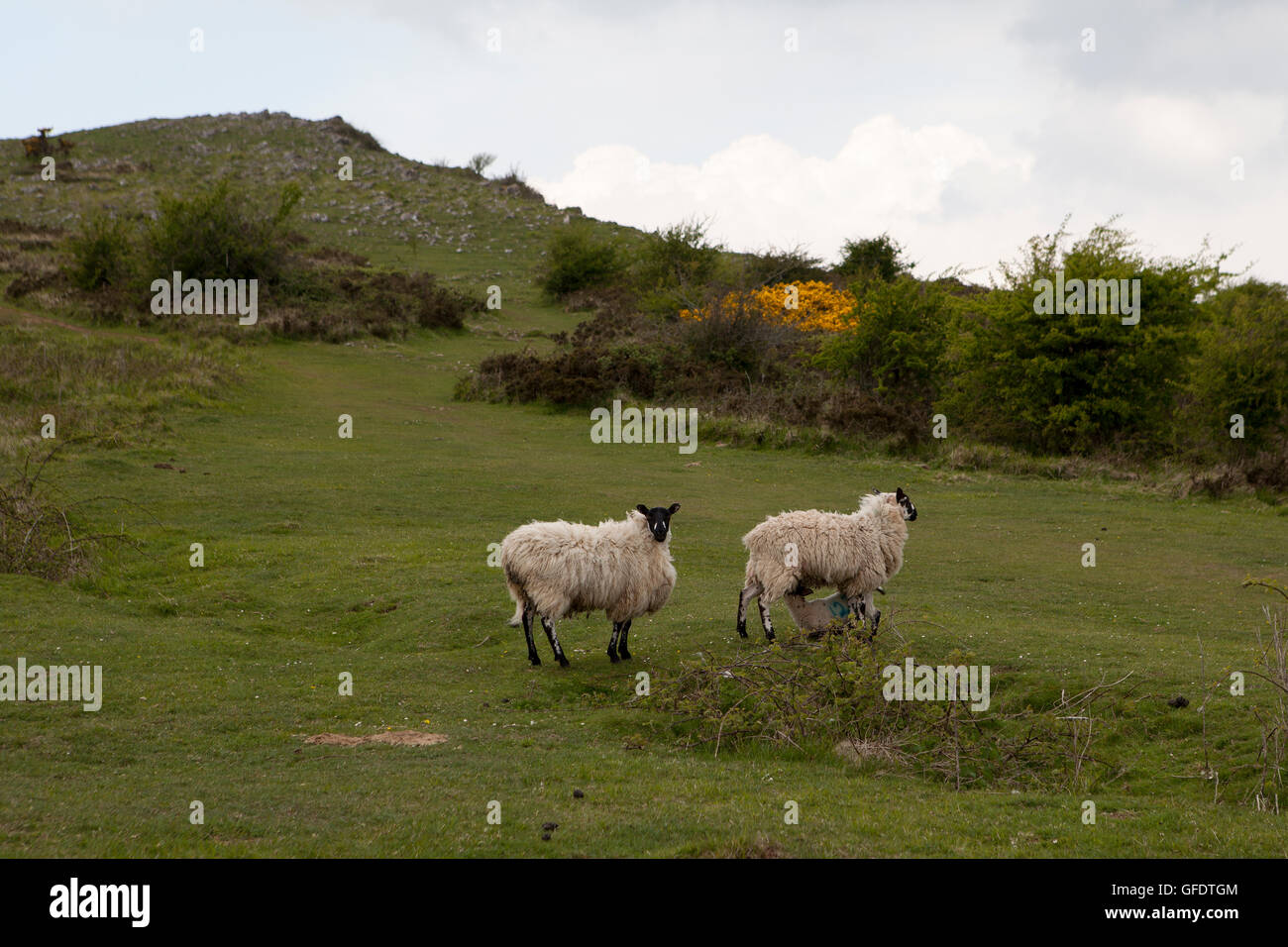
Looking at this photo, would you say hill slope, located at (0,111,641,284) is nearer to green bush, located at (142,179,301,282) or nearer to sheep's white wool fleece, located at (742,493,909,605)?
green bush, located at (142,179,301,282)

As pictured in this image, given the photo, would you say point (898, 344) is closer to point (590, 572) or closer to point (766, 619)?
point (766, 619)

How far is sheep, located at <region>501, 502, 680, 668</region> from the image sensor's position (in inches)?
510

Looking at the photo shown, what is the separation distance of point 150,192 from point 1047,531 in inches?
2731

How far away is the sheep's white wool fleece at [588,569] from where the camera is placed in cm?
1293

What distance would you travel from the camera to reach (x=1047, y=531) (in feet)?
77.1

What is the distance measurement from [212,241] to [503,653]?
4147cm

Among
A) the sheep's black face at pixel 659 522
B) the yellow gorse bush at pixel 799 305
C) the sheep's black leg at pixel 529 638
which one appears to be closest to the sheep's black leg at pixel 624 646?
the sheep's black leg at pixel 529 638

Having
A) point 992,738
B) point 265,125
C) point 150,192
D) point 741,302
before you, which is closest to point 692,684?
point 992,738

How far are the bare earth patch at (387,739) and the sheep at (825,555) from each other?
5177 millimetres

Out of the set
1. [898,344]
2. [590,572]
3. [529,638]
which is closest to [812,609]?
[590,572]

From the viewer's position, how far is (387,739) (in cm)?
1004

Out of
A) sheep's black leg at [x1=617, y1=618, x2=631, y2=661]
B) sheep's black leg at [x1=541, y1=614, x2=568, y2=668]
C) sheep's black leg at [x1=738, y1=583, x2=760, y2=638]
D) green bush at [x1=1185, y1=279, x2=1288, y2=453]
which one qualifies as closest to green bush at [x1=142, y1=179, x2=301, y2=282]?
green bush at [x1=1185, y1=279, x2=1288, y2=453]
